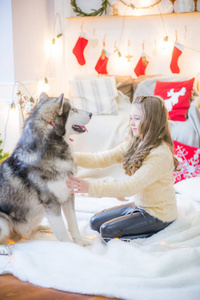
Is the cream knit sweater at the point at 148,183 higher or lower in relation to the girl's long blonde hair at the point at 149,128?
lower

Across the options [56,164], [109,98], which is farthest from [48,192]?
[109,98]

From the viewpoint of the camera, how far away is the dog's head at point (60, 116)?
1.53 metres

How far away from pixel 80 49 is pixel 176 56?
4.21 ft

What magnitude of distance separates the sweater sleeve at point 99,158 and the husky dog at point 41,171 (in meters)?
0.26

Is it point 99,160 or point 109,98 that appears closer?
point 99,160

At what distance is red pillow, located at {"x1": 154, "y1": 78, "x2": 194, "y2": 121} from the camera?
138 inches

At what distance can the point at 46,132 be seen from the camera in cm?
154

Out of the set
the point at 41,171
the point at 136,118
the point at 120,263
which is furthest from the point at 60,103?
the point at 120,263

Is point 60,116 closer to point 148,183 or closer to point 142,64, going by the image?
point 148,183

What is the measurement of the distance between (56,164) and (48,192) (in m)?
0.14

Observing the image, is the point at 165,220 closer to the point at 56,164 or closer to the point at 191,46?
the point at 56,164

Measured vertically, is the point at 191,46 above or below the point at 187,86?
above

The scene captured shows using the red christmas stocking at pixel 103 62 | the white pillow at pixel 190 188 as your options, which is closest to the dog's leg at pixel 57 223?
the white pillow at pixel 190 188

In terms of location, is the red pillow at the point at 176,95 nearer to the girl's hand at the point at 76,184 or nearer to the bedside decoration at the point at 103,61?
the bedside decoration at the point at 103,61
